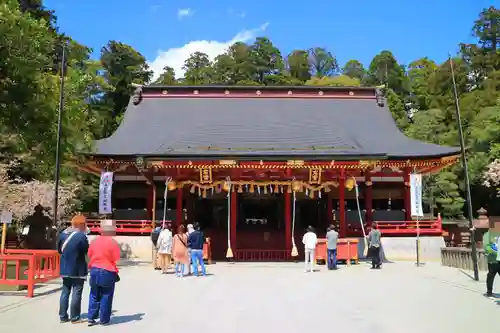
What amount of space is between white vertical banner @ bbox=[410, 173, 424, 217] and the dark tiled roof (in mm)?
1634

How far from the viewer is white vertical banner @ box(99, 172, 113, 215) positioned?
625 inches

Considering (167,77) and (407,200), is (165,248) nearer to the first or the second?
(407,200)

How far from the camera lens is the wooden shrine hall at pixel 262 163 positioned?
1620cm

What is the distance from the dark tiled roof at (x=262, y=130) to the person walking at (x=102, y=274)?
960cm

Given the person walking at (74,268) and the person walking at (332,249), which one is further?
the person walking at (332,249)

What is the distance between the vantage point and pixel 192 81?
5444cm

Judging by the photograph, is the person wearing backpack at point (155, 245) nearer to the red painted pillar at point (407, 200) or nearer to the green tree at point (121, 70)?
the red painted pillar at point (407, 200)

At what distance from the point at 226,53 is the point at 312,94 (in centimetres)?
3933

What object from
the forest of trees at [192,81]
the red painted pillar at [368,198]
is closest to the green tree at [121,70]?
the forest of trees at [192,81]

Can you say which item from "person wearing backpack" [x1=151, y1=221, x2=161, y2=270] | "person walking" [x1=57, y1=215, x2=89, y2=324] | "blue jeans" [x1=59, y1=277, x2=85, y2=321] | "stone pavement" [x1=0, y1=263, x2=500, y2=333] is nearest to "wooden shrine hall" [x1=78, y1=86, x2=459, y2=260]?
"person wearing backpack" [x1=151, y1=221, x2=161, y2=270]

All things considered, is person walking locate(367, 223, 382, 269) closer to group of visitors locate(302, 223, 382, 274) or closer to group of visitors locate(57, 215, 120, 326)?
group of visitors locate(302, 223, 382, 274)

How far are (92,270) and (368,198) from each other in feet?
51.2

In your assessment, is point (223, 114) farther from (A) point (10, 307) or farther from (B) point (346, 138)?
(A) point (10, 307)

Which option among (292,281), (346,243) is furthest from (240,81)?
(292,281)
